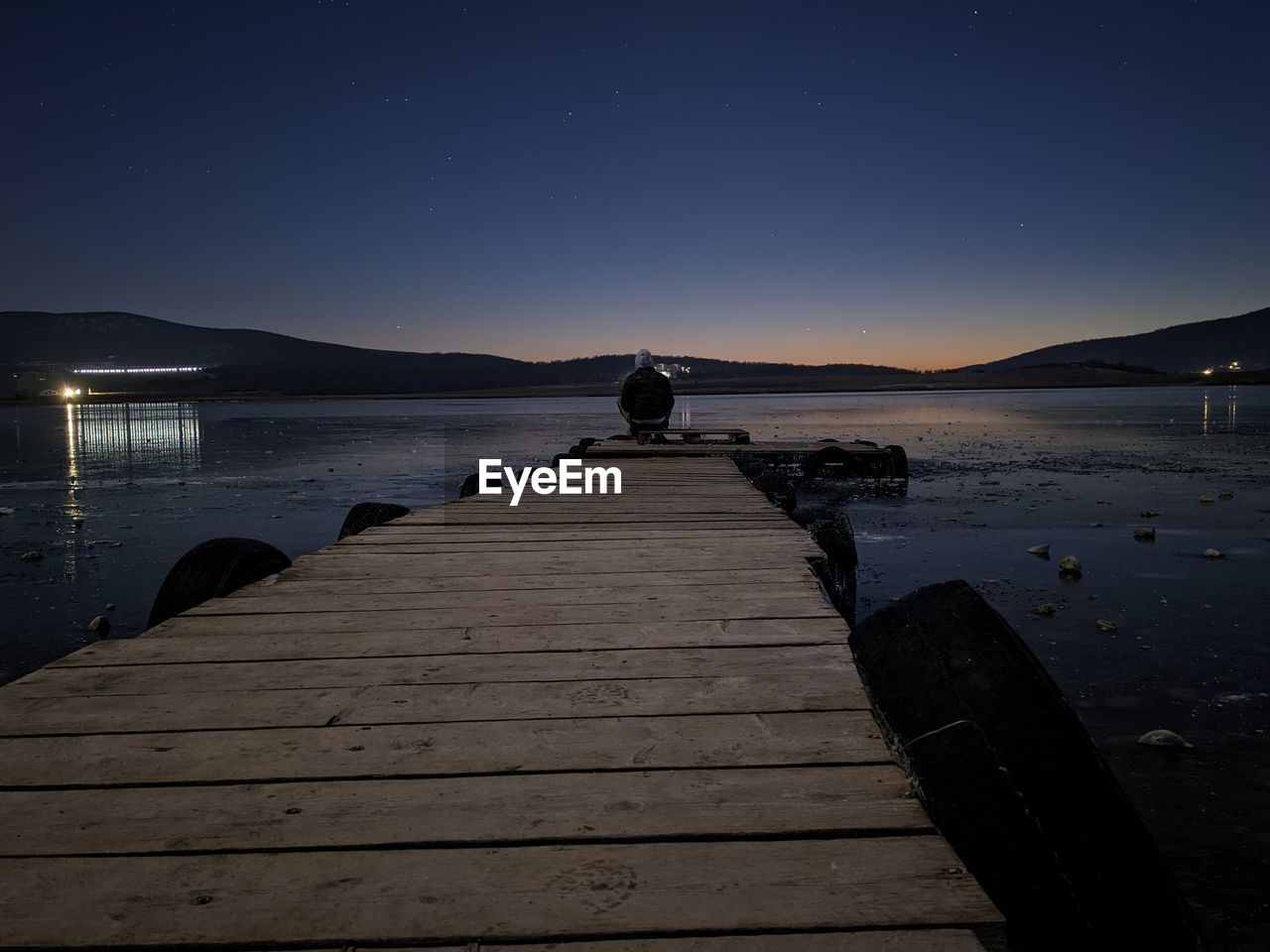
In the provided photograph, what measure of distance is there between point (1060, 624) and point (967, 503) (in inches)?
276

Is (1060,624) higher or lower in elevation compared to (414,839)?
lower

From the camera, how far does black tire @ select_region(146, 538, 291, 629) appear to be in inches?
172

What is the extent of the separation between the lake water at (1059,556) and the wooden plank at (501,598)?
198 centimetres

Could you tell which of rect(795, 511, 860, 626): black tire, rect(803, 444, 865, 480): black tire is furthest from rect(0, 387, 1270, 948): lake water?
rect(803, 444, 865, 480): black tire

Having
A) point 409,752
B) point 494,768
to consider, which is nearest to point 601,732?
point 494,768

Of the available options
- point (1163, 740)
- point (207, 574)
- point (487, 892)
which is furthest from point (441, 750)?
point (1163, 740)

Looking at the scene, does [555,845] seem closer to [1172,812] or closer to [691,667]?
[691,667]

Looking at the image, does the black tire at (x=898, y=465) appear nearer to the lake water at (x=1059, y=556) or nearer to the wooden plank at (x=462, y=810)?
the lake water at (x=1059, y=556)

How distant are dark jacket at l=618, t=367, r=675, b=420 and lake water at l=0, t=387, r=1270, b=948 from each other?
4.11 metres

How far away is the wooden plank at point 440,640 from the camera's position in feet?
9.55

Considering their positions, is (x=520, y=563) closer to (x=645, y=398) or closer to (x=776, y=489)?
(x=776, y=489)

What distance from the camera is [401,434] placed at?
118 ft

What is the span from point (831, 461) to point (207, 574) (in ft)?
45.8

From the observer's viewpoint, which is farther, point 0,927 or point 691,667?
point 691,667
